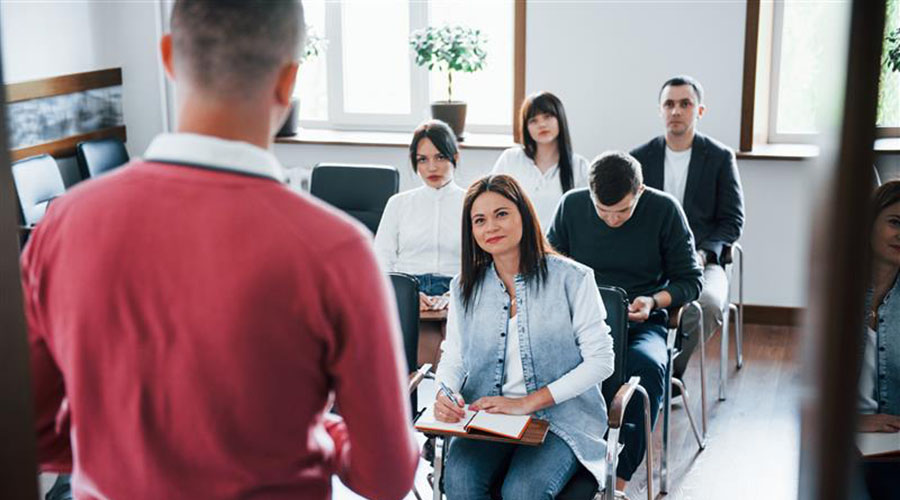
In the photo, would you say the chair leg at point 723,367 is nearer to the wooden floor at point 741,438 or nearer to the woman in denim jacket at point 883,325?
the wooden floor at point 741,438

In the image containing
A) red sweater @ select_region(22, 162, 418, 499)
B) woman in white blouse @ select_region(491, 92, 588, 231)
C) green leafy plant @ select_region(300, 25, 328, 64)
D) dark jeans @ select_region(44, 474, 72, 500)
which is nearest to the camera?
red sweater @ select_region(22, 162, 418, 499)

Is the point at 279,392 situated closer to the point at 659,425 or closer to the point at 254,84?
the point at 254,84

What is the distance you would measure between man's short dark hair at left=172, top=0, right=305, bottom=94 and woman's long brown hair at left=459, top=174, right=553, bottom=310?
1.77 metres

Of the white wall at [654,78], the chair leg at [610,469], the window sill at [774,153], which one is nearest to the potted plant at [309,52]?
the white wall at [654,78]

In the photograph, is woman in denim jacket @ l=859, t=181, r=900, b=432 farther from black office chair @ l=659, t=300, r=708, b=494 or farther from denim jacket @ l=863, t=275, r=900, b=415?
black office chair @ l=659, t=300, r=708, b=494

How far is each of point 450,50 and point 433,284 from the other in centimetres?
211

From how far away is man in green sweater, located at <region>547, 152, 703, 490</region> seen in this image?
3529mm

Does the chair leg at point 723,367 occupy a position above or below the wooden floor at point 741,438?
above

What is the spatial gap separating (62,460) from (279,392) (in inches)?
15.0

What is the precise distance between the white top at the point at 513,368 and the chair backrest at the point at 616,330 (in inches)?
14.0

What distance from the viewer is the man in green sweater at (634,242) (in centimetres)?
353

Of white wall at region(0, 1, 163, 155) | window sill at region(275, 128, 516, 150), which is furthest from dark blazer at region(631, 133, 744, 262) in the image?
white wall at region(0, 1, 163, 155)

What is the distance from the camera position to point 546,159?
466cm

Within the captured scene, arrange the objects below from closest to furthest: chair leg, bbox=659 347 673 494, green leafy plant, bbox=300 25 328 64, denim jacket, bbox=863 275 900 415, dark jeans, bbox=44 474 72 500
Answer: denim jacket, bbox=863 275 900 415
dark jeans, bbox=44 474 72 500
chair leg, bbox=659 347 673 494
green leafy plant, bbox=300 25 328 64
